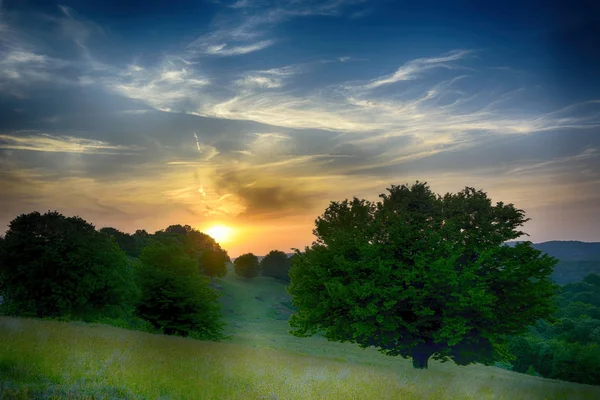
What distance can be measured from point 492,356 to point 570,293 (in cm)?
10821

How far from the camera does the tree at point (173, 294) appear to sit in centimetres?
4225

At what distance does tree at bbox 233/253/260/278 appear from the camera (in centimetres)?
14175

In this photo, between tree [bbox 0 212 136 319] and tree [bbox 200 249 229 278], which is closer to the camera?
tree [bbox 0 212 136 319]

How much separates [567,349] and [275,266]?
86397 millimetres

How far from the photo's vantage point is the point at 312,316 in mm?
27359

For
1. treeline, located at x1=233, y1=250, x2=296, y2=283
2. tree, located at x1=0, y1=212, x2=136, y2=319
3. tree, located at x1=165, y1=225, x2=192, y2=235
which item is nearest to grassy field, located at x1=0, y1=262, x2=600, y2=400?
tree, located at x1=0, y1=212, x2=136, y2=319

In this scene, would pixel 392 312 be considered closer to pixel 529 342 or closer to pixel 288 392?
pixel 288 392

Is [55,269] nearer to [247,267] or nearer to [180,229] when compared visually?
[180,229]

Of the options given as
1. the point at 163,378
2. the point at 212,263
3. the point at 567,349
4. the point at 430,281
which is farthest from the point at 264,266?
the point at 163,378

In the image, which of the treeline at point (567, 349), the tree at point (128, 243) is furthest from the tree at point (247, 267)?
the treeline at point (567, 349)

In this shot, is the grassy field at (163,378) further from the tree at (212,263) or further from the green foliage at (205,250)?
the tree at (212,263)

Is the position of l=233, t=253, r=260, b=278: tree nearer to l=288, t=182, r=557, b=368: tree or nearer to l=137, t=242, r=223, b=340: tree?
l=137, t=242, r=223, b=340: tree

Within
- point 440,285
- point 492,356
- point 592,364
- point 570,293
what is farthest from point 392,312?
point 570,293

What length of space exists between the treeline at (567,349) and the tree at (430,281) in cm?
5089
